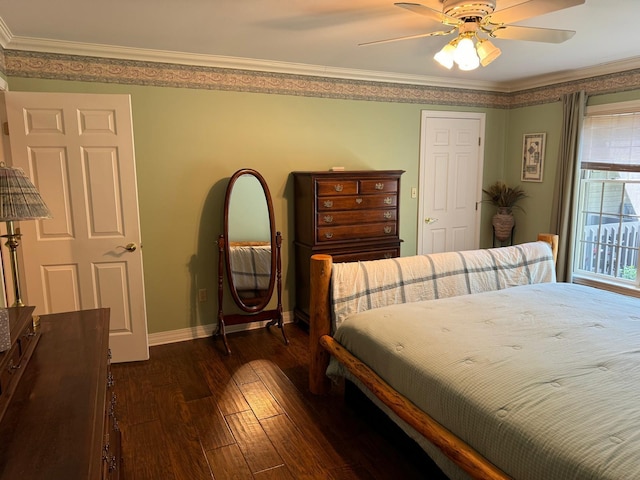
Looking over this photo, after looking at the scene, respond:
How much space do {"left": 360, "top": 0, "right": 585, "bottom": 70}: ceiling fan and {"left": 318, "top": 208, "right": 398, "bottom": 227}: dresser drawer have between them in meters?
1.73

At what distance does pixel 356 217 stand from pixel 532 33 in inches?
80.2

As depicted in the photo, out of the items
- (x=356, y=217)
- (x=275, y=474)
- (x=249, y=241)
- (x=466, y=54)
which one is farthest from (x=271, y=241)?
(x=466, y=54)

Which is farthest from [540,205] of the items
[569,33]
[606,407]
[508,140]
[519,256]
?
[606,407]

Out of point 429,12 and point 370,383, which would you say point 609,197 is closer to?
point 429,12

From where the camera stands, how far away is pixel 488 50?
2.39 m

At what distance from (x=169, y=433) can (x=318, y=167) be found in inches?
106

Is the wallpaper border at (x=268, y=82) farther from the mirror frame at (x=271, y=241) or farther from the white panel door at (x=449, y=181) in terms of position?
the mirror frame at (x=271, y=241)

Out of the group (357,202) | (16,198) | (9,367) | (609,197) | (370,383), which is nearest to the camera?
(9,367)

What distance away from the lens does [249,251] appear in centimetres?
390

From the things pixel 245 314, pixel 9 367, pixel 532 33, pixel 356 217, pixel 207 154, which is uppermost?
pixel 532 33

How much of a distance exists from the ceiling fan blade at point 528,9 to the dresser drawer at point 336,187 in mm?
1846

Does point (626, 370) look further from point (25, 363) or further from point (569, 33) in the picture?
point (25, 363)

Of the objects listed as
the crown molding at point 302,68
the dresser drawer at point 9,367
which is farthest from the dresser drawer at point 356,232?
the dresser drawer at point 9,367

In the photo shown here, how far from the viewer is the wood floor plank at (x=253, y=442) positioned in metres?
2.26
